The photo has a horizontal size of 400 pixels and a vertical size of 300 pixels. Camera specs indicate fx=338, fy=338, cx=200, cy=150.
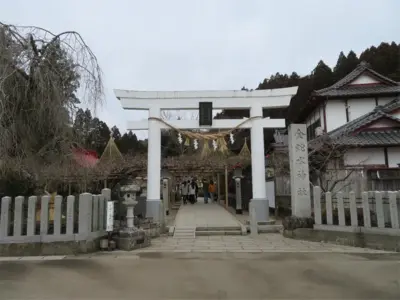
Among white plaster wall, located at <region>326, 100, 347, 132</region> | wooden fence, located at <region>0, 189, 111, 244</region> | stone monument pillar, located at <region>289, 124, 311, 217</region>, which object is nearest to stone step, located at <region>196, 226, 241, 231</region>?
stone monument pillar, located at <region>289, 124, 311, 217</region>

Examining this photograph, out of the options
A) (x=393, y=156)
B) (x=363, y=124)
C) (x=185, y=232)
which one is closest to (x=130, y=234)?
(x=185, y=232)

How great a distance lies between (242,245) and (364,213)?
3.95 m

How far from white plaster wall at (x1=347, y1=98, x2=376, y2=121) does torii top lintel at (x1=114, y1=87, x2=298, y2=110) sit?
10149mm

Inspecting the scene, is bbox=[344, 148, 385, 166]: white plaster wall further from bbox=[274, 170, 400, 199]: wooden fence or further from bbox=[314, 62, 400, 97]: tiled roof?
bbox=[314, 62, 400, 97]: tiled roof

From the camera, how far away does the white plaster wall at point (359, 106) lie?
23156 millimetres

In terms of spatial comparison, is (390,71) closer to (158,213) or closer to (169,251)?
(158,213)

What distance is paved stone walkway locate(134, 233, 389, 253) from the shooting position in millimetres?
10062

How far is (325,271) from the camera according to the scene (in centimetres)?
736

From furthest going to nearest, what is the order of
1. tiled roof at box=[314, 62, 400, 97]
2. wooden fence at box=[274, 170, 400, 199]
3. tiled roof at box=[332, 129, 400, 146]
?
tiled roof at box=[314, 62, 400, 97] → tiled roof at box=[332, 129, 400, 146] → wooden fence at box=[274, 170, 400, 199]

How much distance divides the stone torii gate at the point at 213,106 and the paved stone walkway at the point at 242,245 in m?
2.88

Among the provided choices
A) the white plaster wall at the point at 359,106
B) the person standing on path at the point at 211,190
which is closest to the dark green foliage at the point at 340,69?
the person standing on path at the point at 211,190

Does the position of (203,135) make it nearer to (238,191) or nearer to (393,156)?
(238,191)

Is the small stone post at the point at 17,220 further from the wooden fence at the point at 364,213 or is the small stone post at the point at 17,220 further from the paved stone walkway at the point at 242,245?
the wooden fence at the point at 364,213

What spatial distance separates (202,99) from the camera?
1519 centimetres
